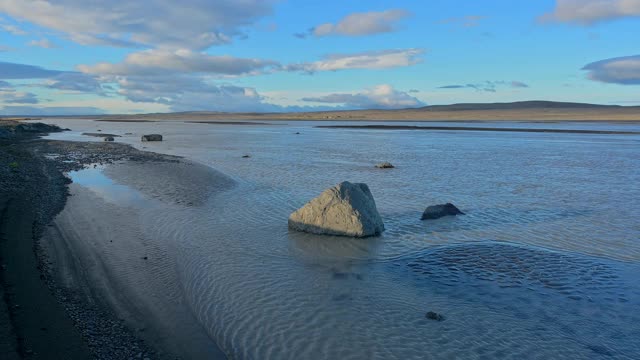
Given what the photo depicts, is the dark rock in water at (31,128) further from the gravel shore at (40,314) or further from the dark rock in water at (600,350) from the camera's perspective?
the dark rock in water at (600,350)

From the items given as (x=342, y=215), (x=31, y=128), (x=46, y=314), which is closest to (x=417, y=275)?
(x=342, y=215)

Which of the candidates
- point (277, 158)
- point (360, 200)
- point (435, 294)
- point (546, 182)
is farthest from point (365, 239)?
point (277, 158)

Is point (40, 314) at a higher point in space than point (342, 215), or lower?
lower

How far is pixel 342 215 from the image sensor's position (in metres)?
14.0

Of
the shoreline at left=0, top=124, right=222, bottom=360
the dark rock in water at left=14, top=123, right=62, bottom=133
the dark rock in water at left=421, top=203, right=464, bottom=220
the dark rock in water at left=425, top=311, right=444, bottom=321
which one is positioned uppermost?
the dark rock in water at left=14, top=123, right=62, bottom=133

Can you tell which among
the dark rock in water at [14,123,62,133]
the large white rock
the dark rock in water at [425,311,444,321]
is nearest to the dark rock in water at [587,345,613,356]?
the dark rock in water at [425,311,444,321]

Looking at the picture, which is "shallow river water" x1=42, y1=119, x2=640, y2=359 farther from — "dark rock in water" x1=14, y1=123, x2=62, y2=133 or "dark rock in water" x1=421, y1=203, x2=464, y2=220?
"dark rock in water" x1=14, y1=123, x2=62, y2=133

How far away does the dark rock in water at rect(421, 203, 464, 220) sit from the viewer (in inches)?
623

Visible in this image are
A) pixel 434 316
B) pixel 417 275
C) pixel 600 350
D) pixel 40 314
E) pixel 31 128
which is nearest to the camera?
pixel 600 350

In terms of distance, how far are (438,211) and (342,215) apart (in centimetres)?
387

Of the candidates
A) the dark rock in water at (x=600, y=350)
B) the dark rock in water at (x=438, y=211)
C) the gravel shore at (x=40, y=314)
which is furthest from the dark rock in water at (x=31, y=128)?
the dark rock in water at (x=600, y=350)

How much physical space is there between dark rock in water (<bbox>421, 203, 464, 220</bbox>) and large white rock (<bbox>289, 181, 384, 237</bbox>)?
7.03ft

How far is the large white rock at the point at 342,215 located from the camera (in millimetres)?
13781

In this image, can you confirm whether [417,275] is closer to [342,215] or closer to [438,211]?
[342,215]
